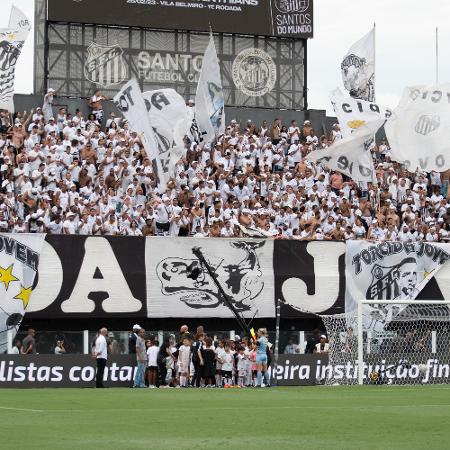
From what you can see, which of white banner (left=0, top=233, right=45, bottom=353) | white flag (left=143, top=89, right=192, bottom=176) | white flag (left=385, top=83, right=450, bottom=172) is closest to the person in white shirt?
white banner (left=0, top=233, right=45, bottom=353)

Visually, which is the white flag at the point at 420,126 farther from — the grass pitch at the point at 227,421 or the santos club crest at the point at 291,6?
the santos club crest at the point at 291,6

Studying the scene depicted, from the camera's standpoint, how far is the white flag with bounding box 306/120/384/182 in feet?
129

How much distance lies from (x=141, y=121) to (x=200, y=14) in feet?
48.6

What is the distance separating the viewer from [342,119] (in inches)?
1700

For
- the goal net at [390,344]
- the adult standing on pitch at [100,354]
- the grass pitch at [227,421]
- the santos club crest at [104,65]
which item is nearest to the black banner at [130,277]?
the goal net at [390,344]

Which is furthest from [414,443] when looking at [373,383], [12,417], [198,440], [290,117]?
[290,117]

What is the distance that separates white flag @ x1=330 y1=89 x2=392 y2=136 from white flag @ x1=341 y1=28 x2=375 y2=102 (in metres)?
6.82

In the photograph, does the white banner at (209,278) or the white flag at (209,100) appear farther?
the white flag at (209,100)

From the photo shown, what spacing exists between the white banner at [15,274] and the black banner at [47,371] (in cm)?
166

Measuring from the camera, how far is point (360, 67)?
5003 centimetres

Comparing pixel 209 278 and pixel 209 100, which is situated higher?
pixel 209 100

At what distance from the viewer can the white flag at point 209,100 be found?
135ft

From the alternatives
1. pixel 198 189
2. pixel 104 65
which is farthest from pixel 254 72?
pixel 198 189

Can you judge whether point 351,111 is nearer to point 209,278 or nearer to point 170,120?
point 170,120
